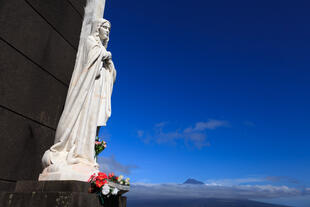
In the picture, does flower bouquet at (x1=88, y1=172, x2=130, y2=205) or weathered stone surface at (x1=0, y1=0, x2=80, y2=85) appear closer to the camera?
flower bouquet at (x1=88, y1=172, x2=130, y2=205)

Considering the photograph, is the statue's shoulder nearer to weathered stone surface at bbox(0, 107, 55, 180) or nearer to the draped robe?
the draped robe

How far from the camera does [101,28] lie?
7.14 meters

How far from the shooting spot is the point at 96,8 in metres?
8.30

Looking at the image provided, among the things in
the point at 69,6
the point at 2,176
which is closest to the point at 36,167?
the point at 2,176

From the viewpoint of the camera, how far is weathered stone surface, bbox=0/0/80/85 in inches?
210

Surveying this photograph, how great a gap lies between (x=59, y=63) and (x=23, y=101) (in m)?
1.89

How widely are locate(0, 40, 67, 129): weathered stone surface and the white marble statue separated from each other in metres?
0.76

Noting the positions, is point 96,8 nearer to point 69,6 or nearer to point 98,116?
point 69,6

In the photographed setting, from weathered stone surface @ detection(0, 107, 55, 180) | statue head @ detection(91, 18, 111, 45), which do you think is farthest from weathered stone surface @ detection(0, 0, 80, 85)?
weathered stone surface @ detection(0, 107, 55, 180)

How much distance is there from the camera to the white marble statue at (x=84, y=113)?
17.0 ft

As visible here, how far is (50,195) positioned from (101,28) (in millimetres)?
4904

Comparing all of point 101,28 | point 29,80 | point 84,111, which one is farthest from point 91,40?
point 84,111

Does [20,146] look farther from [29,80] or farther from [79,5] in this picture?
[79,5]

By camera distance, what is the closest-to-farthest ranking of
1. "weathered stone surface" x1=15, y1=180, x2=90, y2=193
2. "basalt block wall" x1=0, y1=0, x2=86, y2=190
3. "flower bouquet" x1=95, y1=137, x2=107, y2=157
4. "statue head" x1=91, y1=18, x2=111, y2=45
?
"weathered stone surface" x1=15, y1=180, x2=90, y2=193 < "basalt block wall" x1=0, y1=0, x2=86, y2=190 < "flower bouquet" x1=95, y1=137, x2=107, y2=157 < "statue head" x1=91, y1=18, x2=111, y2=45
